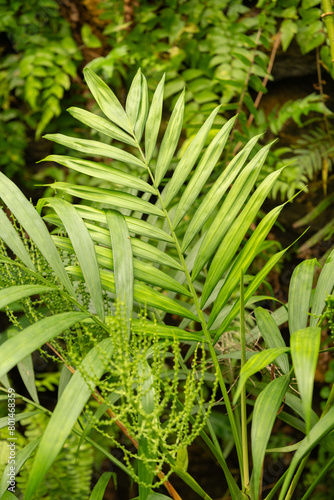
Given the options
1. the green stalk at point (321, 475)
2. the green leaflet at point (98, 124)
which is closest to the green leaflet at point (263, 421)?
the green stalk at point (321, 475)

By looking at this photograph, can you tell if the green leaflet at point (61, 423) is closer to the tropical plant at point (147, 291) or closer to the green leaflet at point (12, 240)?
the tropical plant at point (147, 291)

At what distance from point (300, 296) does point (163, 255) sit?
0.71 ft

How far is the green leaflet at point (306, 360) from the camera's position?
0.40 meters

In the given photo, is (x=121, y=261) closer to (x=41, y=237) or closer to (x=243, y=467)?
(x=41, y=237)

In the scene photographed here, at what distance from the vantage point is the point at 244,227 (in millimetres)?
646

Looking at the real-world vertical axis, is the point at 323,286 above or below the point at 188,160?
below

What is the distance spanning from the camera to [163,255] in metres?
0.68

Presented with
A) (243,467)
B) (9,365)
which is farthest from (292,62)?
(9,365)

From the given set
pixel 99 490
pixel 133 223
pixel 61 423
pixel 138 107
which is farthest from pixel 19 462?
pixel 138 107

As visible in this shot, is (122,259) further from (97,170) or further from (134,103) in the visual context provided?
(134,103)

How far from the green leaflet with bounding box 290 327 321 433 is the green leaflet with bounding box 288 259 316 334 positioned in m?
0.17

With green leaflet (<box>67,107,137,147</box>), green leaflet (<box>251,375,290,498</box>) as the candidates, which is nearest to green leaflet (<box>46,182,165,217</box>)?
green leaflet (<box>67,107,137,147</box>)

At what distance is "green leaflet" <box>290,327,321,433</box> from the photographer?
40 centimetres

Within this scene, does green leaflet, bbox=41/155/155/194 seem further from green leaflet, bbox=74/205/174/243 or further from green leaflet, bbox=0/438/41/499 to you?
green leaflet, bbox=0/438/41/499
